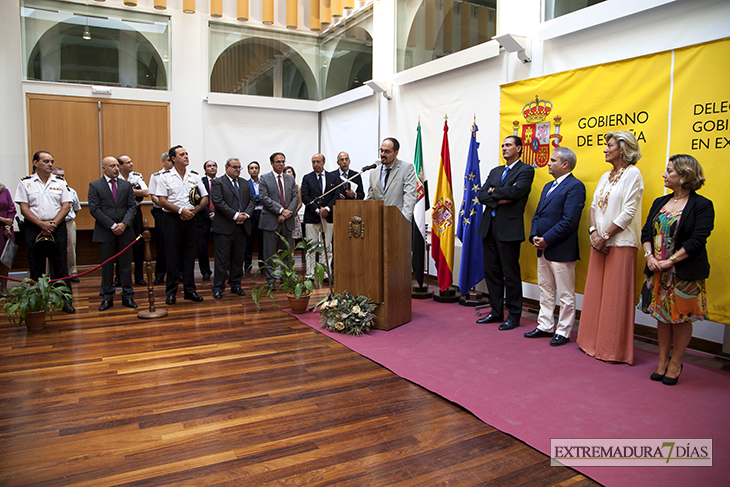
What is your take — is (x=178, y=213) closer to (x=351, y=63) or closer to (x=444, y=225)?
(x=444, y=225)

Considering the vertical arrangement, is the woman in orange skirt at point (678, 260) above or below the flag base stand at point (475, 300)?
above

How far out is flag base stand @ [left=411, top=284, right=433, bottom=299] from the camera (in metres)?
5.99

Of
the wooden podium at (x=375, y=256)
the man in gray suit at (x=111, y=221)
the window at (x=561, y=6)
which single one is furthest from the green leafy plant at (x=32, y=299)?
the window at (x=561, y=6)

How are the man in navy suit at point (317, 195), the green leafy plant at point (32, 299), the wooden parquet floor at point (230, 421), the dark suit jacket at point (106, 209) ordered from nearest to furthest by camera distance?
the wooden parquet floor at point (230, 421) < the green leafy plant at point (32, 299) < the dark suit jacket at point (106, 209) < the man in navy suit at point (317, 195)

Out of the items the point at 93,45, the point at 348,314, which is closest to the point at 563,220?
the point at 348,314

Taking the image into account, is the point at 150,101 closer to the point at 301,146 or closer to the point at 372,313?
the point at 301,146

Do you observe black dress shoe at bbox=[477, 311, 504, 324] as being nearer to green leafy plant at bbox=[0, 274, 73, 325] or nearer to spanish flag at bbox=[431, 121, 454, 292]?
spanish flag at bbox=[431, 121, 454, 292]

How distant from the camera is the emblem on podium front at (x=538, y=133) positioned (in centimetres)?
476

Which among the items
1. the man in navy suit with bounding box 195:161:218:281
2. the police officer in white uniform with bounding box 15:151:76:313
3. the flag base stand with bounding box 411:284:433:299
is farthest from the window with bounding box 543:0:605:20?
the police officer in white uniform with bounding box 15:151:76:313

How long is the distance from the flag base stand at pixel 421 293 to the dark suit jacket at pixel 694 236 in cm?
312

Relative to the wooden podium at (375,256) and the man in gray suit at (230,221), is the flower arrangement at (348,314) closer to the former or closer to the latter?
the wooden podium at (375,256)

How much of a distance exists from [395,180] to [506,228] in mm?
1212

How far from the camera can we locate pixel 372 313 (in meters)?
4.52

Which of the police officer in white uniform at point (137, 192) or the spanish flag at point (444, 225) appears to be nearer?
the spanish flag at point (444, 225)
